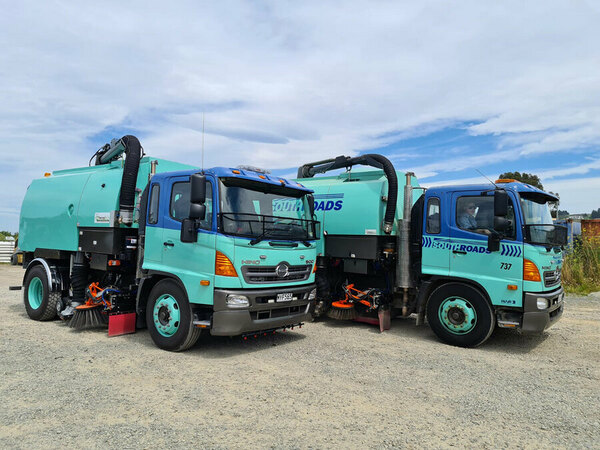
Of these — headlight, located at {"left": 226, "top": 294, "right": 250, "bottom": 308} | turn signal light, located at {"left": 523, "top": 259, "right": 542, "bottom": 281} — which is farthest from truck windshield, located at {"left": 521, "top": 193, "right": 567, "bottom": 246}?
headlight, located at {"left": 226, "top": 294, "right": 250, "bottom": 308}

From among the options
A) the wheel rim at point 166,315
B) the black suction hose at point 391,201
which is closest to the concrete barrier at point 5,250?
the wheel rim at point 166,315

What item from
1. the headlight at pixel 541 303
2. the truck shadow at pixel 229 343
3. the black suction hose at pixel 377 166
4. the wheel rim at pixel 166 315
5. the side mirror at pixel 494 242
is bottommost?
the truck shadow at pixel 229 343

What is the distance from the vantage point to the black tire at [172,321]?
21.0ft

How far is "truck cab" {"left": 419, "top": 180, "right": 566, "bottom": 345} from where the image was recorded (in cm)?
666

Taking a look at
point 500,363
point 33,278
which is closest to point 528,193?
point 500,363

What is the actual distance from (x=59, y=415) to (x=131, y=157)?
483 cm

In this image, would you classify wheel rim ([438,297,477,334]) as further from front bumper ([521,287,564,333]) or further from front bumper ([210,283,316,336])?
front bumper ([210,283,316,336])

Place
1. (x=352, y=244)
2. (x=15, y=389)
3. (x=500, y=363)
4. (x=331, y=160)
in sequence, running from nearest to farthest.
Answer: (x=15, y=389), (x=500, y=363), (x=352, y=244), (x=331, y=160)

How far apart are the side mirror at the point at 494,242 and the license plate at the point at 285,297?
10.4ft

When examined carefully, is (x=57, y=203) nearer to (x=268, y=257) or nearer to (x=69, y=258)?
(x=69, y=258)

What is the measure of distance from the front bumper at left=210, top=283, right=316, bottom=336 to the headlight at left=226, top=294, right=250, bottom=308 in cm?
4

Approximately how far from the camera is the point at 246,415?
14.1ft

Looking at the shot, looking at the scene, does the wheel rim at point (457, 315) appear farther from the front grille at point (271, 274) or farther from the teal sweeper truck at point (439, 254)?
the front grille at point (271, 274)

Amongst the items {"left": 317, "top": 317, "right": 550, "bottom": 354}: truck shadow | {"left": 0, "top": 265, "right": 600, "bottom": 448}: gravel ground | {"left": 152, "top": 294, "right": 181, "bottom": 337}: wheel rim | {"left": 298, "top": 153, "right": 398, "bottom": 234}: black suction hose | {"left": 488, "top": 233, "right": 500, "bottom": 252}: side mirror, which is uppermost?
{"left": 298, "top": 153, "right": 398, "bottom": 234}: black suction hose
